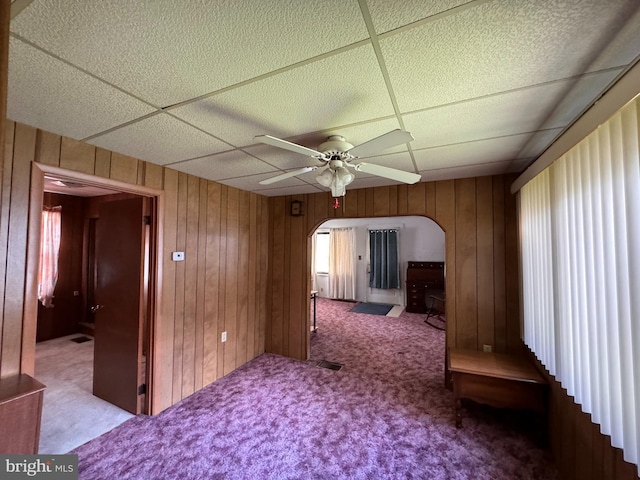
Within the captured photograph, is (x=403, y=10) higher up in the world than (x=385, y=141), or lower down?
higher up

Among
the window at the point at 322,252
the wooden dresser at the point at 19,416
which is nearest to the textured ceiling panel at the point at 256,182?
the wooden dresser at the point at 19,416

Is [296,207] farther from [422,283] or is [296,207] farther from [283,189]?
[422,283]

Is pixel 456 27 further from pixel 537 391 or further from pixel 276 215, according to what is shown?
pixel 276 215

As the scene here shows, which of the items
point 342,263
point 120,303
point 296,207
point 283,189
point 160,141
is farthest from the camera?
point 342,263

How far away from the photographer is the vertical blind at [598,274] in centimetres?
Result: 111

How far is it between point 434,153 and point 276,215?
2343 millimetres

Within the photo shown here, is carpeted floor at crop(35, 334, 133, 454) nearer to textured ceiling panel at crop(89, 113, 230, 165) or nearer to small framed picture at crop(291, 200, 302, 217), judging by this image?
textured ceiling panel at crop(89, 113, 230, 165)

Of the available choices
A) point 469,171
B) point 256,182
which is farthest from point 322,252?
point 469,171

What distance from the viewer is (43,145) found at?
1.75 m

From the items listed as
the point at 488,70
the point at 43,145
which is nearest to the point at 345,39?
the point at 488,70

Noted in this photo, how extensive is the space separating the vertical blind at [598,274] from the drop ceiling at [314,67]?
0.33 m

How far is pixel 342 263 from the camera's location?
765 centimetres

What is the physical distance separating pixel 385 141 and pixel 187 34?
920 mm

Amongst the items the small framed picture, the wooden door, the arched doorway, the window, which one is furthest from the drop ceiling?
the window
